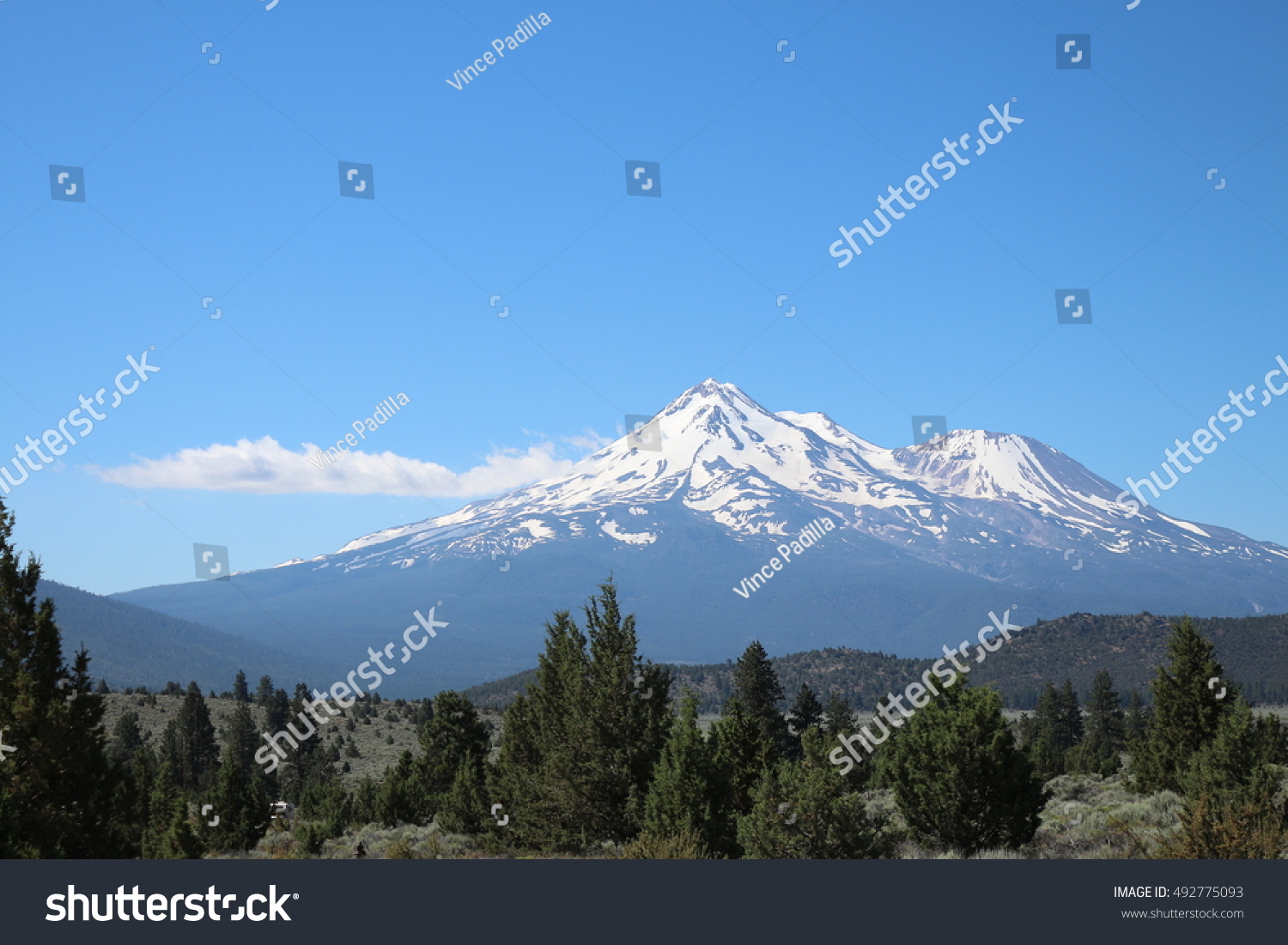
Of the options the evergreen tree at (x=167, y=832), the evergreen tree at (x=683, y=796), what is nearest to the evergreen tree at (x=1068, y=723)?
the evergreen tree at (x=167, y=832)

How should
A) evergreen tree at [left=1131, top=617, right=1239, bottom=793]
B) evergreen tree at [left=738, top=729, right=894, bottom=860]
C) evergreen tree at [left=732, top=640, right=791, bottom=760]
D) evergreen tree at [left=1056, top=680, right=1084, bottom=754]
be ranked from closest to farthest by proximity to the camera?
evergreen tree at [left=738, top=729, right=894, bottom=860] < evergreen tree at [left=1131, top=617, right=1239, bottom=793] < evergreen tree at [left=732, top=640, right=791, bottom=760] < evergreen tree at [left=1056, top=680, right=1084, bottom=754]

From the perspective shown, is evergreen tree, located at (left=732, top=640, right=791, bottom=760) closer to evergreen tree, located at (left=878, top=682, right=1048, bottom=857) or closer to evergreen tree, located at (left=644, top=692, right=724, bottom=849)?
evergreen tree, located at (left=878, top=682, right=1048, bottom=857)

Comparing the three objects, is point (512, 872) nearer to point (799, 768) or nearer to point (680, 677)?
point (799, 768)

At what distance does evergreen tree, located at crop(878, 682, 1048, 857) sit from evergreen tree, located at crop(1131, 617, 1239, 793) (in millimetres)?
14482

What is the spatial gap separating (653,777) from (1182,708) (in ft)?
74.3

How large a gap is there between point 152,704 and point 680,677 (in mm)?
104556

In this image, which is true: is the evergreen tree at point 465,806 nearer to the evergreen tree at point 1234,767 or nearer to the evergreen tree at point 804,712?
the evergreen tree at point 1234,767

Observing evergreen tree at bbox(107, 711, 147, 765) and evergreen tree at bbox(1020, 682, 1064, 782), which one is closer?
evergreen tree at bbox(107, 711, 147, 765)

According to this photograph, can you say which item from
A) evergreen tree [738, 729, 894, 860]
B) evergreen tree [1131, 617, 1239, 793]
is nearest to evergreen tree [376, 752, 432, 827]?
evergreen tree [738, 729, 894, 860]

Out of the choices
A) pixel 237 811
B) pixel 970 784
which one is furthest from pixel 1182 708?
pixel 237 811

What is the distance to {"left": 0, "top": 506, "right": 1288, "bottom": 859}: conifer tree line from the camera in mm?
18312

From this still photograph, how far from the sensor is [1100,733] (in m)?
82.2

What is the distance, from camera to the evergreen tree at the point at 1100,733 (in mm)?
68312

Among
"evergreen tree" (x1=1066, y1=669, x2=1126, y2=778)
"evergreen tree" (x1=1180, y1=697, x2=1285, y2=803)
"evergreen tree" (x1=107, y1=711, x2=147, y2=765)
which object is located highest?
"evergreen tree" (x1=1180, y1=697, x2=1285, y2=803)
